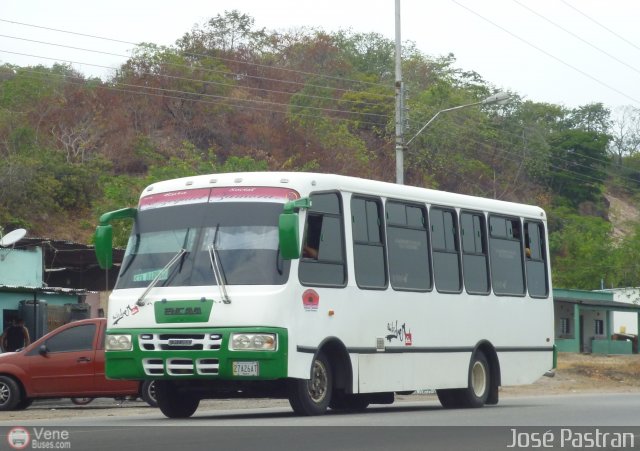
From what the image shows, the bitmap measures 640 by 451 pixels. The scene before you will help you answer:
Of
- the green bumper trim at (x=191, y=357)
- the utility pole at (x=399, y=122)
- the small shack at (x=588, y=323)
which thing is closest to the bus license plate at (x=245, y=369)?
the green bumper trim at (x=191, y=357)

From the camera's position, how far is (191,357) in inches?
585

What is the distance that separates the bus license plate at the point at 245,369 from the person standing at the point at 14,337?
1258cm

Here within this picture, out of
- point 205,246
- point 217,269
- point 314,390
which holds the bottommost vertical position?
point 314,390

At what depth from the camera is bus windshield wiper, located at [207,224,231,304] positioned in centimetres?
1482

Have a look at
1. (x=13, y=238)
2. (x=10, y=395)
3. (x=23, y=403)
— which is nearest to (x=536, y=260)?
(x=23, y=403)

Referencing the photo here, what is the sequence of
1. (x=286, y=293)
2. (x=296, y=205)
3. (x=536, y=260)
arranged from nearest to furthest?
(x=286, y=293) < (x=296, y=205) < (x=536, y=260)

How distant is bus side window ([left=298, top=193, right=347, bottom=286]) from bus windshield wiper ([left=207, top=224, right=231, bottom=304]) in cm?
93

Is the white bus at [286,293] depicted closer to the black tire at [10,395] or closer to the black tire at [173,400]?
the black tire at [173,400]

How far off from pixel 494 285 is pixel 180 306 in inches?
261

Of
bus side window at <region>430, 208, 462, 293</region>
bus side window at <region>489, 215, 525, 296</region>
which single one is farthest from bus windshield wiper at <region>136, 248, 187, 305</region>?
bus side window at <region>489, 215, 525, 296</region>

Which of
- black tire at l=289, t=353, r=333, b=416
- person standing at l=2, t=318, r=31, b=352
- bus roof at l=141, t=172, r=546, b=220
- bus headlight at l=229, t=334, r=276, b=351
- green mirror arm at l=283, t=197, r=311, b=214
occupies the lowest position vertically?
black tire at l=289, t=353, r=333, b=416

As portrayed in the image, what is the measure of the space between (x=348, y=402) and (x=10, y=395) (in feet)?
18.8

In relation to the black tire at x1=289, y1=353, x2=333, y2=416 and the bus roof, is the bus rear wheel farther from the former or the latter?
the black tire at x1=289, y1=353, x2=333, y2=416

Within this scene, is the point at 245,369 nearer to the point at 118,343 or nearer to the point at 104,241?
the point at 118,343
